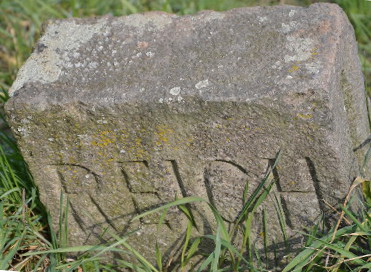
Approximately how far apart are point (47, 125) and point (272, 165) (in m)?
0.69

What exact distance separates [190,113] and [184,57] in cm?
22

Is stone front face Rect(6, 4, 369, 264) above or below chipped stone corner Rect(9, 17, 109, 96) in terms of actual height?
below

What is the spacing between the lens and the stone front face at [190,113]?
5.92 ft

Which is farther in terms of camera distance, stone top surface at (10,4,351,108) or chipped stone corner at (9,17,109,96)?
chipped stone corner at (9,17,109,96)

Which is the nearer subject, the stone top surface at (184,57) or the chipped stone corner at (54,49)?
the stone top surface at (184,57)

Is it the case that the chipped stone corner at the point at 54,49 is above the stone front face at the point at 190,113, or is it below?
above

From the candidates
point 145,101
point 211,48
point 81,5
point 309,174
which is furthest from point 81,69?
point 81,5

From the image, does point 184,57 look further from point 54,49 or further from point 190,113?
point 54,49

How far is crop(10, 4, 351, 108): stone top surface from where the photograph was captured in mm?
1821

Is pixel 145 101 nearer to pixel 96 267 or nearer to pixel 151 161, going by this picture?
pixel 151 161

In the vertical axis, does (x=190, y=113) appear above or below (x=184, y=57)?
below

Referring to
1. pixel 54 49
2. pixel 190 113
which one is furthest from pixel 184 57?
pixel 54 49

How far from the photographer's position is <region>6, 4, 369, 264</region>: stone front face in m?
1.80

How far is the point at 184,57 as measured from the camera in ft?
6.41
